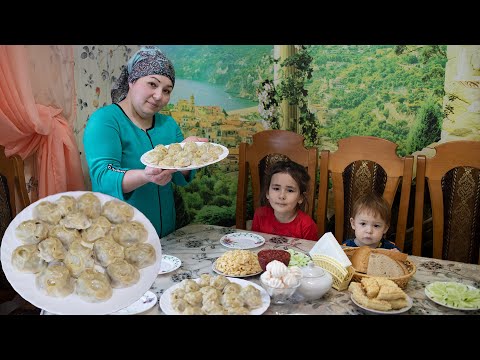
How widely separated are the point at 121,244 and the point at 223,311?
29cm

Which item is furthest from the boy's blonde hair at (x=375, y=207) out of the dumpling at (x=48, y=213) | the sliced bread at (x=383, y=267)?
the dumpling at (x=48, y=213)

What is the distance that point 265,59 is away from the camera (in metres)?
2.56

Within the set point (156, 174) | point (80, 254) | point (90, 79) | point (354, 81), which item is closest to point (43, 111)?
point (90, 79)

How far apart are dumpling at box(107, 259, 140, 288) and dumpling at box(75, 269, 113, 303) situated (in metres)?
0.03

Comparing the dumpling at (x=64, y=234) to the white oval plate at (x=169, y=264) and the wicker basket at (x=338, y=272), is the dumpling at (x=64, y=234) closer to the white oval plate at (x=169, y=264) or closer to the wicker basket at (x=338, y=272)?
the white oval plate at (x=169, y=264)

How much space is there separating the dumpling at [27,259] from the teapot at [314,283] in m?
0.62

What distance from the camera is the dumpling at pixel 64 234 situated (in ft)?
3.68

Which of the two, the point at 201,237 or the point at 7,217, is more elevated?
the point at 7,217

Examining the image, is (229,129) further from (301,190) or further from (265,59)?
(301,190)

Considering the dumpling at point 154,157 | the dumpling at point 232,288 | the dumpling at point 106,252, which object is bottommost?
the dumpling at point 232,288

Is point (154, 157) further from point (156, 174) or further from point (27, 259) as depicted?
point (27, 259)

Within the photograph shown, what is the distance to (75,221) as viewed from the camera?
1132mm

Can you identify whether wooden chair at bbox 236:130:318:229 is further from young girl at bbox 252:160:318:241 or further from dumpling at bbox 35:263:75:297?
dumpling at bbox 35:263:75:297

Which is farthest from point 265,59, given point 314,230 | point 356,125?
point 314,230
